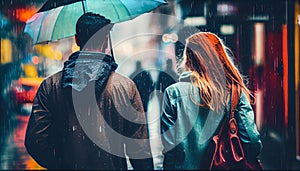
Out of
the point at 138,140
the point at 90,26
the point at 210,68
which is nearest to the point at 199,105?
the point at 210,68

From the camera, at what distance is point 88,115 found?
557cm

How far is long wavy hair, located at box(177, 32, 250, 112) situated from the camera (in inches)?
224

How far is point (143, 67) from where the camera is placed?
5.61 m

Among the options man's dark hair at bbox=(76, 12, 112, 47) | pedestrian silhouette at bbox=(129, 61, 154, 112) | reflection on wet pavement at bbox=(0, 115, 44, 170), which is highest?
man's dark hair at bbox=(76, 12, 112, 47)

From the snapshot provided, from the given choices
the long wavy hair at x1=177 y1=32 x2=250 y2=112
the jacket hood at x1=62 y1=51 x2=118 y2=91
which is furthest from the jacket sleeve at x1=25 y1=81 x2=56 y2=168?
the long wavy hair at x1=177 y1=32 x2=250 y2=112

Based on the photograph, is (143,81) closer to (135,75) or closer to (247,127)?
(135,75)

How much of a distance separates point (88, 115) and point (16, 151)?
2.73 feet

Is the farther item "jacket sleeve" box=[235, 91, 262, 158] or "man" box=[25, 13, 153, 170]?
"jacket sleeve" box=[235, 91, 262, 158]

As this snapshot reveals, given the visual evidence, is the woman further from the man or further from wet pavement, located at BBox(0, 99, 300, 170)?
the man

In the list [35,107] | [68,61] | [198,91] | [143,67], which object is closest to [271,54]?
[198,91]

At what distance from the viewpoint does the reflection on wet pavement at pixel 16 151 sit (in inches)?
221

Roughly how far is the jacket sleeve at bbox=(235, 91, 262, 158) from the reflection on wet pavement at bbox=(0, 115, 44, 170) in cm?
209

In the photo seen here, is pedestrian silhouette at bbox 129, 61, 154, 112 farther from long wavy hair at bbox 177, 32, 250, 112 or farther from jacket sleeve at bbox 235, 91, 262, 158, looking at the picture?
jacket sleeve at bbox 235, 91, 262, 158

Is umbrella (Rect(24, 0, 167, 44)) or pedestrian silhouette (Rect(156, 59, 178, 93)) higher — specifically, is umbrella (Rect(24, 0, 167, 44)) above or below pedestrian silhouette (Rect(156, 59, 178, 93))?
above
